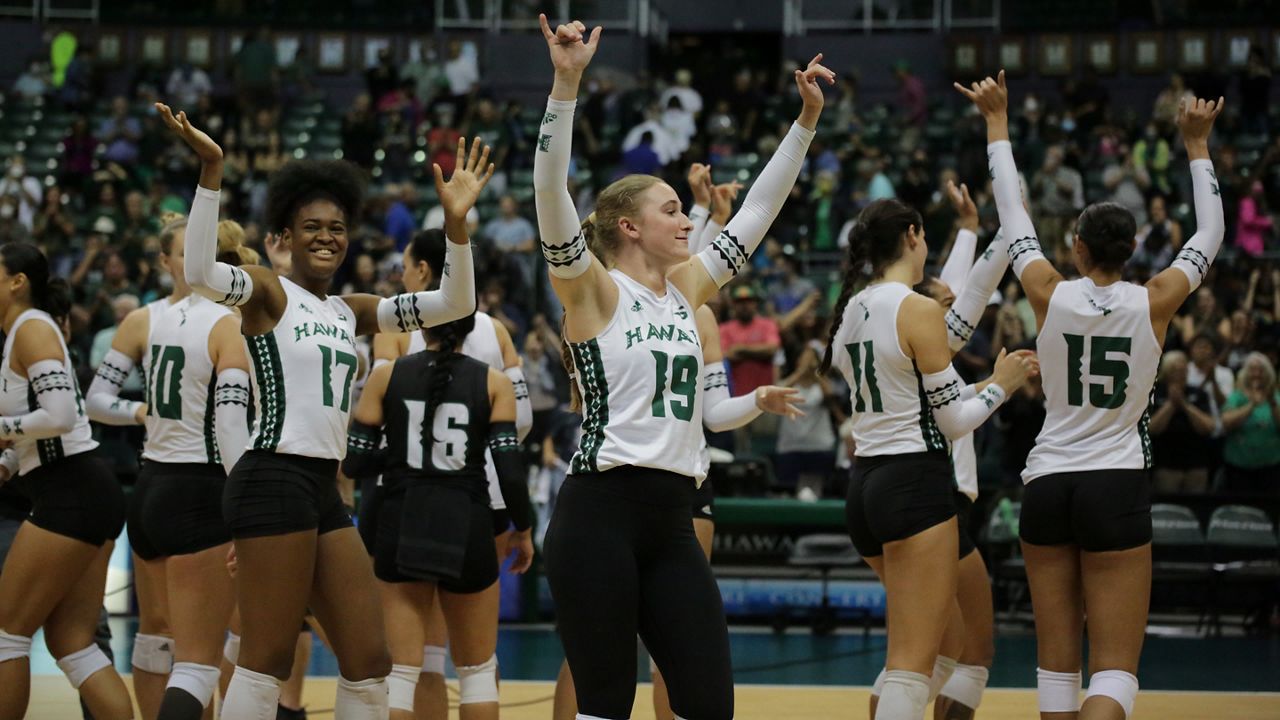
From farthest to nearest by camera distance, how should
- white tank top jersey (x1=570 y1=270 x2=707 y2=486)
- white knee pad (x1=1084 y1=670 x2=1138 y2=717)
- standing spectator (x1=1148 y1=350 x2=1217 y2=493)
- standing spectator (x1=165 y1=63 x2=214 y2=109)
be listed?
standing spectator (x1=165 y1=63 x2=214 y2=109)
standing spectator (x1=1148 y1=350 x2=1217 y2=493)
white knee pad (x1=1084 y1=670 x2=1138 y2=717)
white tank top jersey (x1=570 y1=270 x2=707 y2=486)

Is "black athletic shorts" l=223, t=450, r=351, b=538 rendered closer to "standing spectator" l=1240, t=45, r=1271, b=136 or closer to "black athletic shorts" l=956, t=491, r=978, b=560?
"black athletic shorts" l=956, t=491, r=978, b=560

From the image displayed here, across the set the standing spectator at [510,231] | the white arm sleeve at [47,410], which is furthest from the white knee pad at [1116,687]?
the standing spectator at [510,231]

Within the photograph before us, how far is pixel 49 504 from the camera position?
5887 mm

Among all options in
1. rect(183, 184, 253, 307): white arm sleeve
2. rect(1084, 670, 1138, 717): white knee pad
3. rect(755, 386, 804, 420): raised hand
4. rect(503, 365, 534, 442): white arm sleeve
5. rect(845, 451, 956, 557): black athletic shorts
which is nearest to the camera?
→ rect(755, 386, 804, 420): raised hand

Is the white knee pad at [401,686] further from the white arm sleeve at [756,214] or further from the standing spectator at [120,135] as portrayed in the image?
the standing spectator at [120,135]

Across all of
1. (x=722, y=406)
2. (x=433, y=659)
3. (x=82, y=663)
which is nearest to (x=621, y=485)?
(x=722, y=406)

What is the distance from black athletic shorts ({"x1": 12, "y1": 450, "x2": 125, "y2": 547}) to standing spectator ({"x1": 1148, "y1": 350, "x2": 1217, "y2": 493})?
28.0 ft

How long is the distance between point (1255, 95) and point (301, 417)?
689 inches

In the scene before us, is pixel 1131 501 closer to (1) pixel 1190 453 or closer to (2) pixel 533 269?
(1) pixel 1190 453

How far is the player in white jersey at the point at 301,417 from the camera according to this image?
4.72 m

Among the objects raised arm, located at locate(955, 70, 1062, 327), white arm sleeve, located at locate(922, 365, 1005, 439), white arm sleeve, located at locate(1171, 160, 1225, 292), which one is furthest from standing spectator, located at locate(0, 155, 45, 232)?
white arm sleeve, located at locate(1171, 160, 1225, 292)

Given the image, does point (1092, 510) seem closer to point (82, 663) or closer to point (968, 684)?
point (968, 684)

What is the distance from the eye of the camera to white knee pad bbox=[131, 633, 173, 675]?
637 centimetres

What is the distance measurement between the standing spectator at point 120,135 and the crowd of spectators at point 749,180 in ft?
0.10
